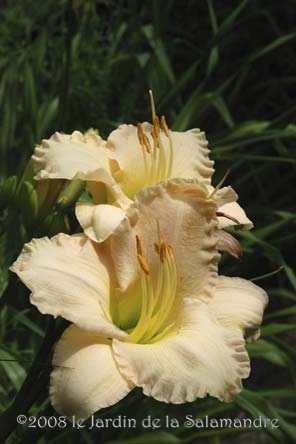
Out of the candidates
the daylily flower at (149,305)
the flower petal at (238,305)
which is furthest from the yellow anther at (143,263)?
the flower petal at (238,305)

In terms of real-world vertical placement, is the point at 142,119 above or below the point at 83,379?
below

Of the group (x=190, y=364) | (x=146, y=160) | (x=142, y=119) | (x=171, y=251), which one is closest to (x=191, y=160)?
(x=146, y=160)

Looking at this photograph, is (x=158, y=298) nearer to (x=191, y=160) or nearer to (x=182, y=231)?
(x=182, y=231)

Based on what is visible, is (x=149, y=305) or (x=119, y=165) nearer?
(x=149, y=305)

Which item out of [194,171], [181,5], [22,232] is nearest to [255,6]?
[181,5]

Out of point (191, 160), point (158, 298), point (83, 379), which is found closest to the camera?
point (83, 379)

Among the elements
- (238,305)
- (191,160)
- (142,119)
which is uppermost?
(191,160)

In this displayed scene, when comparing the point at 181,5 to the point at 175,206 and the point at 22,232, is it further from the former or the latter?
the point at 175,206
